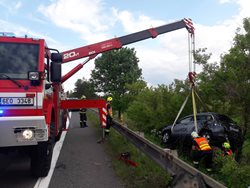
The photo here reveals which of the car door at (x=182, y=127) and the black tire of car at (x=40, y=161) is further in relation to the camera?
the car door at (x=182, y=127)

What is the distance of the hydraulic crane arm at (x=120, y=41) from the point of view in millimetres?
14328

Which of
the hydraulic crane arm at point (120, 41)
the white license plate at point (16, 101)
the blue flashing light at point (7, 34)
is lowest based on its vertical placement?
the white license plate at point (16, 101)

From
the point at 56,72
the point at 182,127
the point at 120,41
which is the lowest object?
the point at 182,127

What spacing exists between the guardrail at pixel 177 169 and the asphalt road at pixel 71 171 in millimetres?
928

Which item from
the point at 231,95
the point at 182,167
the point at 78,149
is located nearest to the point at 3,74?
the point at 182,167

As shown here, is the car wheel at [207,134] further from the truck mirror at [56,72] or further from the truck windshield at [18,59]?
the truck windshield at [18,59]

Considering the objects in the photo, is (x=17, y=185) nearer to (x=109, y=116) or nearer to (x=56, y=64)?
(x=56, y=64)

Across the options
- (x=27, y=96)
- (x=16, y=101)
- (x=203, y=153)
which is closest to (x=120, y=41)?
(x=203, y=153)

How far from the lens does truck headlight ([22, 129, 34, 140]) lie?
672 cm

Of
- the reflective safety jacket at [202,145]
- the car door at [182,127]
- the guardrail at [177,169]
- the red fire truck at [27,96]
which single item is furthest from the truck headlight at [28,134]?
the car door at [182,127]

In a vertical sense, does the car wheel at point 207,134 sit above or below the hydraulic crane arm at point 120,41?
below

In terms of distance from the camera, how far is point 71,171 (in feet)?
27.3

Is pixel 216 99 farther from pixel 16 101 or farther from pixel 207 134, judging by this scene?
pixel 16 101

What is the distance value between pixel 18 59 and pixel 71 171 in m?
Answer: 2.73
